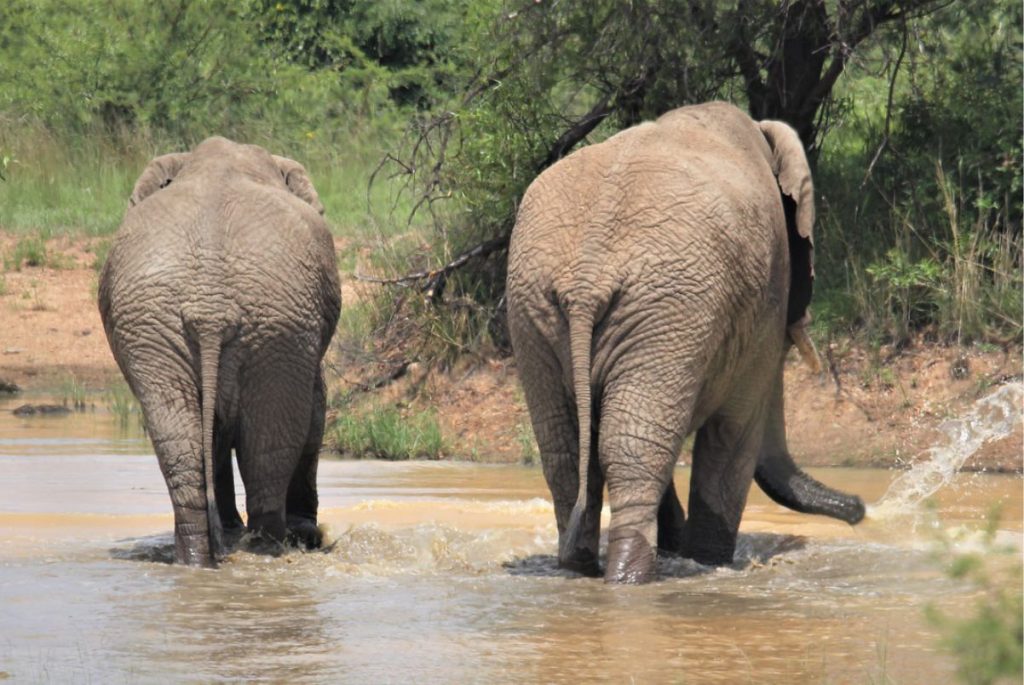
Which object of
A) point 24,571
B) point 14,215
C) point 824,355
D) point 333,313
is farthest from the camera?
point 14,215

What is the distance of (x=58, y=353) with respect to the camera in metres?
16.0

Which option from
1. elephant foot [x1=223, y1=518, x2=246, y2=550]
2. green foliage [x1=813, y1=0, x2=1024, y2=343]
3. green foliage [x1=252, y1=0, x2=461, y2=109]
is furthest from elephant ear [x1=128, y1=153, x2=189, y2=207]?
green foliage [x1=252, y1=0, x2=461, y2=109]

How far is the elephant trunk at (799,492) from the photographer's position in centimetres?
863

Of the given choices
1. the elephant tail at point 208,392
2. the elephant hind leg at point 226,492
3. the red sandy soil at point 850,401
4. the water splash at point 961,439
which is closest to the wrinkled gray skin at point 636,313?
the elephant tail at point 208,392

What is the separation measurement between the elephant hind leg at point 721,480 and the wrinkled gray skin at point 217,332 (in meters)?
1.72

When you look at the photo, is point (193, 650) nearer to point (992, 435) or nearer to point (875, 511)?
point (875, 511)

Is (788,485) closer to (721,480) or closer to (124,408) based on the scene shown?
(721,480)

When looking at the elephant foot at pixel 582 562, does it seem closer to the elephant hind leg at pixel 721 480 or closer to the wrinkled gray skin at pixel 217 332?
the elephant hind leg at pixel 721 480

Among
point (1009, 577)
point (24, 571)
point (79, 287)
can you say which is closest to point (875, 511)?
point (1009, 577)

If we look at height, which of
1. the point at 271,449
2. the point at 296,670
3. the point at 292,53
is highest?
the point at 292,53

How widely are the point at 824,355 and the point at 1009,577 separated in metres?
4.90

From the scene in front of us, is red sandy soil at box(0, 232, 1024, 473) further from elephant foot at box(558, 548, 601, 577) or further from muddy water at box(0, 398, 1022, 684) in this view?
elephant foot at box(558, 548, 601, 577)

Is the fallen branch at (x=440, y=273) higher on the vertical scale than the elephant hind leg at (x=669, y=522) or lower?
higher

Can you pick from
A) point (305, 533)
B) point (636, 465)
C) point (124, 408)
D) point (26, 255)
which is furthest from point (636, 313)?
point (26, 255)
